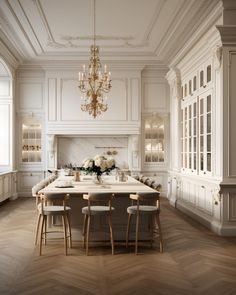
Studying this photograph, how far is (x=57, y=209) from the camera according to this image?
526 cm

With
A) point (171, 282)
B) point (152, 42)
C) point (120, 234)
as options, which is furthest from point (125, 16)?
point (171, 282)

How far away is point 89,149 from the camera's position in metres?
Answer: 11.4

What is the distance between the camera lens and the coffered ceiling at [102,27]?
707cm

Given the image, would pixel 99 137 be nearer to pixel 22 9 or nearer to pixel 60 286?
pixel 22 9

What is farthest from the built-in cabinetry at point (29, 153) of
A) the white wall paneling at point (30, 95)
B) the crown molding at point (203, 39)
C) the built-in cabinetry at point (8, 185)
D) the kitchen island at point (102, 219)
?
the kitchen island at point (102, 219)

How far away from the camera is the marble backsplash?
11.4 m

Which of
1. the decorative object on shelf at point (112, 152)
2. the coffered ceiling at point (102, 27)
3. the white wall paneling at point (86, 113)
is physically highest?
the coffered ceiling at point (102, 27)

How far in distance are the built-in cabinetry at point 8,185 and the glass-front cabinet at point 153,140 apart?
3548 mm

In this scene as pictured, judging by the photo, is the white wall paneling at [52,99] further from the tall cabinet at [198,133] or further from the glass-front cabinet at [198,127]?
the glass-front cabinet at [198,127]

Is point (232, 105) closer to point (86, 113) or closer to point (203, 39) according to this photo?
point (203, 39)

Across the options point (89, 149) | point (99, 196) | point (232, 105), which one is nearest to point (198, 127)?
point (232, 105)

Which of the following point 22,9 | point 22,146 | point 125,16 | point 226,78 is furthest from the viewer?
point 22,146

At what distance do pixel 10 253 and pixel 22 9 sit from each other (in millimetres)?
4191

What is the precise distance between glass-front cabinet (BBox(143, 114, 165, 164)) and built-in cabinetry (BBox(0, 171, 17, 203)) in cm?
355
